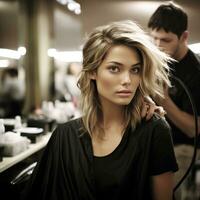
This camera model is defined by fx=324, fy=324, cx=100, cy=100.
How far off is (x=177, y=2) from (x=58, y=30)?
2.12 feet

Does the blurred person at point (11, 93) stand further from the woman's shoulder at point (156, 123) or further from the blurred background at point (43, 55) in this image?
the woman's shoulder at point (156, 123)

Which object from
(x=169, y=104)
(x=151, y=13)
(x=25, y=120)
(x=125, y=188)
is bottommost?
(x=125, y=188)

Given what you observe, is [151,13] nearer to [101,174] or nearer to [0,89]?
[101,174]

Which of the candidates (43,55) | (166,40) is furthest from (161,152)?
(43,55)

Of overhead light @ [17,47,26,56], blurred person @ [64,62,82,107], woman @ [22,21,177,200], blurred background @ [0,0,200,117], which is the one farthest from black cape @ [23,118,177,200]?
overhead light @ [17,47,26,56]

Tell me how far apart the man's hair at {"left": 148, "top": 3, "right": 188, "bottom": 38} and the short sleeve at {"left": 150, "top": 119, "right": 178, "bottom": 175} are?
1.41ft

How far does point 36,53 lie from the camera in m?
1.95

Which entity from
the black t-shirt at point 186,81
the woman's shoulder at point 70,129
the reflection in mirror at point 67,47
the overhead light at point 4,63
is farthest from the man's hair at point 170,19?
the overhead light at point 4,63

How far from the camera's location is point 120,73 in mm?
1194

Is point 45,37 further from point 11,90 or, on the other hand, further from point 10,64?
point 11,90

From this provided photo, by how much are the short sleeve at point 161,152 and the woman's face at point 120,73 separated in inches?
6.5

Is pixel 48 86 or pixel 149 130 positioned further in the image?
pixel 48 86

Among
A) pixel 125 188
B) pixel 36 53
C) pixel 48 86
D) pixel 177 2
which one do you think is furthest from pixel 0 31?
pixel 125 188

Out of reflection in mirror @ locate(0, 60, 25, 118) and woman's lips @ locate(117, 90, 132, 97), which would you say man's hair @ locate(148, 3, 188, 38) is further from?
reflection in mirror @ locate(0, 60, 25, 118)
